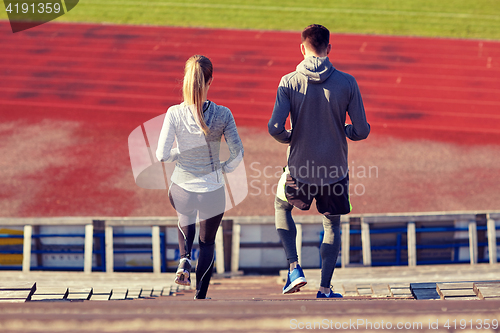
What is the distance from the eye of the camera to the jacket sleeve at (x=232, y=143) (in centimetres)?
348

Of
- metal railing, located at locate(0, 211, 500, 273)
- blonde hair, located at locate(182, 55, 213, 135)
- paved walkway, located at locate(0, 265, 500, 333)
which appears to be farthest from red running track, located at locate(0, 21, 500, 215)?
paved walkway, located at locate(0, 265, 500, 333)

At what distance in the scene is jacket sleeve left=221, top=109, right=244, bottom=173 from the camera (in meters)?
3.48

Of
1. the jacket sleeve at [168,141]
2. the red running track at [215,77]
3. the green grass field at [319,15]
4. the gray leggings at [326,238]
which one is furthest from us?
the green grass field at [319,15]

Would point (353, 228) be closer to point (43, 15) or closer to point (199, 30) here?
point (199, 30)

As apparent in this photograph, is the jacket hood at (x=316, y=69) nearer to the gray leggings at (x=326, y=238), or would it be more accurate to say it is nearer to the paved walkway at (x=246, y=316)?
the gray leggings at (x=326, y=238)

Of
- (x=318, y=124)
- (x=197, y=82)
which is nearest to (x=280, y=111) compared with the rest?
(x=318, y=124)

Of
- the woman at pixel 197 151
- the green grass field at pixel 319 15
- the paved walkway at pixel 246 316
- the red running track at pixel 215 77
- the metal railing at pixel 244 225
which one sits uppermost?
the green grass field at pixel 319 15

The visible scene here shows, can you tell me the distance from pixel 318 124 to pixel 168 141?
40.9 inches

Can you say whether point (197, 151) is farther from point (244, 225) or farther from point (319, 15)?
point (319, 15)

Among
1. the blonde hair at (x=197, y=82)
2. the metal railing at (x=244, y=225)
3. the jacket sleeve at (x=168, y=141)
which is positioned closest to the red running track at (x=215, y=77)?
the metal railing at (x=244, y=225)

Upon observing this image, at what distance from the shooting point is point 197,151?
11.3 ft

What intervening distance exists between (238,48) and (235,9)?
439cm

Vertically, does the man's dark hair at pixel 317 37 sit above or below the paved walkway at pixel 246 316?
above

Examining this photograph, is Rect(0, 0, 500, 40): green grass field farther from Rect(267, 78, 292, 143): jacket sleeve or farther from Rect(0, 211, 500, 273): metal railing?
Rect(267, 78, 292, 143): jacket sleeve
